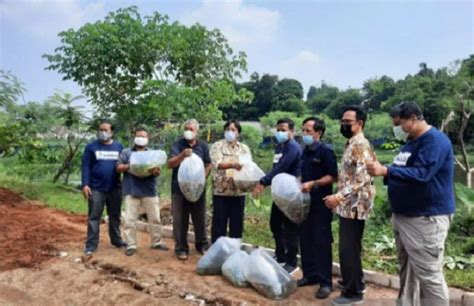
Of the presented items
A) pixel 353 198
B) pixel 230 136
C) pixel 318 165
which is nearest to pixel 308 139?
pixel 318 165

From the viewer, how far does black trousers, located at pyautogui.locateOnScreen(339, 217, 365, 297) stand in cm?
365

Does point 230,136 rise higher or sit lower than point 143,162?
higher

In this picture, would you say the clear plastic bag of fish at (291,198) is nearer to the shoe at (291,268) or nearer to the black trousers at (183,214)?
the shoe at (291,268)

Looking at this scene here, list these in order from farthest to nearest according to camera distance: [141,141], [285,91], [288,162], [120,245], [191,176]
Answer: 1. [285,91]
2. [120,245]
3. [141,141]
4. [191,176]
5. [288,162]

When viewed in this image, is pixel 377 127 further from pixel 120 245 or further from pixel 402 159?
pixel 402 159

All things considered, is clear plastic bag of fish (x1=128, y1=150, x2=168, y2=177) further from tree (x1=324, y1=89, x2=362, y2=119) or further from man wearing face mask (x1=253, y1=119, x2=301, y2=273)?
tree (x1=324, y1=89, x2=362, y2=119)

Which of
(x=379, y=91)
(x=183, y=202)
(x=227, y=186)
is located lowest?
(x=183, y=202)

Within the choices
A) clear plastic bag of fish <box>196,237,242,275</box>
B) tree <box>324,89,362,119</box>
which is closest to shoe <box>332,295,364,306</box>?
clear plastic bag of fish <box>196,237,242,275</box>

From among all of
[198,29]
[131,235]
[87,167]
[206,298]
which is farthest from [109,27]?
[206,298]

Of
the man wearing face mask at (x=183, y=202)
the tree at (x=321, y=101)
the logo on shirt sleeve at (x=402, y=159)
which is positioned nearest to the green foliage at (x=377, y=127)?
the man wearing face mask at (x=183, y=202)

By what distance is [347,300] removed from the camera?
12.3 feet

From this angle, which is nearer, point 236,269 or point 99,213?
point 236,269

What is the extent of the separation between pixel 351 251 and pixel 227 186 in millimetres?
1599

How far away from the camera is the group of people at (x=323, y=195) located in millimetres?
3191
